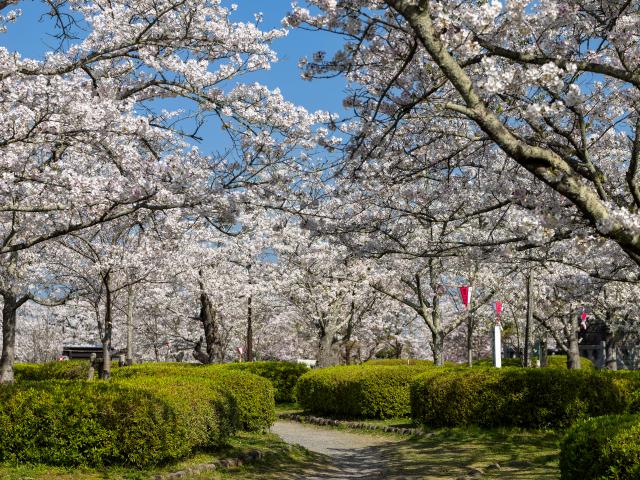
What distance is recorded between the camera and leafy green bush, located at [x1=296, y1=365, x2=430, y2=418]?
54.5 feet

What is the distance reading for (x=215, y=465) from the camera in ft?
30.3

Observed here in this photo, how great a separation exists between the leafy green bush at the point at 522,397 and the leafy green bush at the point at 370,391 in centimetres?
298

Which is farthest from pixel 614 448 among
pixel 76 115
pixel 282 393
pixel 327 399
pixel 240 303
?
pixel 240 303

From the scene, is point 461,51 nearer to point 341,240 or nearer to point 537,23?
point 537,23

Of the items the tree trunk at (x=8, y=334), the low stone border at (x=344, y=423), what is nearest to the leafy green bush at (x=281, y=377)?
A: the low stone border at (x=344, y=423)

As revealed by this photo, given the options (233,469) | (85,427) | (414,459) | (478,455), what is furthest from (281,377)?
(85,427)

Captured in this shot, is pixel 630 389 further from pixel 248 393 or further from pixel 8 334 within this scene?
pixel 8 334

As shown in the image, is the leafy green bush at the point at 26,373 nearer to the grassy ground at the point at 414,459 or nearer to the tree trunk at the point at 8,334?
the tree trunk at the point at 8,334

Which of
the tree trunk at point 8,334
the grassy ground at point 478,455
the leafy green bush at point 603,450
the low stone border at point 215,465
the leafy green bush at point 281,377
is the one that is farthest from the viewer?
the leafy green bush at point 281,377

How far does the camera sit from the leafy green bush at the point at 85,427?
8.09m

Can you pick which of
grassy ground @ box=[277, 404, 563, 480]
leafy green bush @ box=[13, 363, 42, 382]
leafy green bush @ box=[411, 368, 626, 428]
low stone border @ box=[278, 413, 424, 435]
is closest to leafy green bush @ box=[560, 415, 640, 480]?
grassy ground @ box=[277, 404, 563, 480]

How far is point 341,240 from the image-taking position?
979cm

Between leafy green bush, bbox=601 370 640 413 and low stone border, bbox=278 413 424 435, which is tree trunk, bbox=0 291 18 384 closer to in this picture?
low stone border, bbox=278 413 424 435

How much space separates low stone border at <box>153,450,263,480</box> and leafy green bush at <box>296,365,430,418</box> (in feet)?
21.7
